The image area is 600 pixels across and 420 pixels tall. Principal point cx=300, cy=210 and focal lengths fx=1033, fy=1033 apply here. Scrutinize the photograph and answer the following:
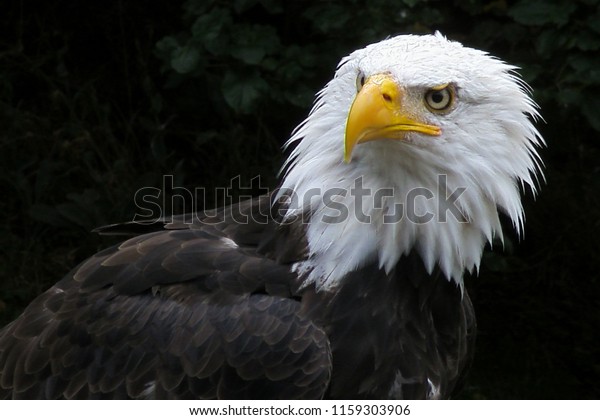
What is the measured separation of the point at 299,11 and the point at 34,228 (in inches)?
85.2

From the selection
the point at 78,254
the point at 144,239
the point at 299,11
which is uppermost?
the point at 299,11

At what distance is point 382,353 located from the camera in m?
3.63

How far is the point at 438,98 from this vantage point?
343cm

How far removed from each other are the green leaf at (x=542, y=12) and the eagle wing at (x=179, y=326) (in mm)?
1985

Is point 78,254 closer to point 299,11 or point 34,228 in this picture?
point 34,228

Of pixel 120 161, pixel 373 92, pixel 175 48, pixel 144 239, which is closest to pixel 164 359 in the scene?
pixel 144 239

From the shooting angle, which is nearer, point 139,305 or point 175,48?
point 139,305

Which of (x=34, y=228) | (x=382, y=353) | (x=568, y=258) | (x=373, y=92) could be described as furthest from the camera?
(x=34, y=228)

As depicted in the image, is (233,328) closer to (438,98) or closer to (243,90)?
(438,98)

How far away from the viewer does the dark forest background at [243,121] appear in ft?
18.2

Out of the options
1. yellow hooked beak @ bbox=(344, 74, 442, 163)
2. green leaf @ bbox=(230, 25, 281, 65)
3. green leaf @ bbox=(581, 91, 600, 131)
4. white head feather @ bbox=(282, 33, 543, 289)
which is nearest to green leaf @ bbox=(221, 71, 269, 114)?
green leaf @ bbox=(230, 25, 281, 65)

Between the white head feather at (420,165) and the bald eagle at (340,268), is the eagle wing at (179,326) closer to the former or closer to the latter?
the bald eagle at (340,268)

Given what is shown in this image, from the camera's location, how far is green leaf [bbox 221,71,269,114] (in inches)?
219

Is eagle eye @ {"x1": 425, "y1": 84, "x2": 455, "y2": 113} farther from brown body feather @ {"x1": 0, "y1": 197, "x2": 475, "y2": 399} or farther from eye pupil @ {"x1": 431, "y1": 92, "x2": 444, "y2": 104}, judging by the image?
brown body feather @ {"x1": 0, "y1": 197, "x2": 475, "y2": 399}
